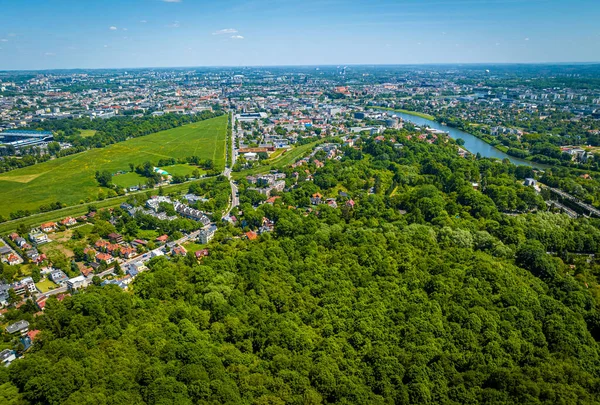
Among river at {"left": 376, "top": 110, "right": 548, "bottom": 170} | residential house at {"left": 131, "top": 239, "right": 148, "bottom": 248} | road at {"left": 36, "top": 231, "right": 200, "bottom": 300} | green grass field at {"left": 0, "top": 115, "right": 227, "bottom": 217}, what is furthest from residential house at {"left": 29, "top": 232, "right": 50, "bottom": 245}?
river at {"left": 376, "top": 110, "right": 548, "bottom": 170}

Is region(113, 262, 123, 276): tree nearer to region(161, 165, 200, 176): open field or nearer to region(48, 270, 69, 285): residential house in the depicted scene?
region(48, 270, 69, 285): residential house

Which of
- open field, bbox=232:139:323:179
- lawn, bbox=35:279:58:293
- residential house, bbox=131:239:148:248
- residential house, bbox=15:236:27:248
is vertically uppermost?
open field, bbox=232:139:323:179

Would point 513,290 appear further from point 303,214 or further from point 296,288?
point 303,214

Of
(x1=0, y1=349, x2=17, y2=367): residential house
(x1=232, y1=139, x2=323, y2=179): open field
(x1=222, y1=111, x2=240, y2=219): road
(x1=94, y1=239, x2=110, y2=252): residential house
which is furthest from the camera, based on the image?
(x1=232, y1=139, x2=323, y2=179): open field

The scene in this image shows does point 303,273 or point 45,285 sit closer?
point 303,273

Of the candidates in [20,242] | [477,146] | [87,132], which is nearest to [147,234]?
[20,242]

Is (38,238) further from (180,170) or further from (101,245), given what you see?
(180,170)

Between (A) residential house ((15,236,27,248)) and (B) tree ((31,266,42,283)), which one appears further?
(A) residential house ((15,236,27,248))
